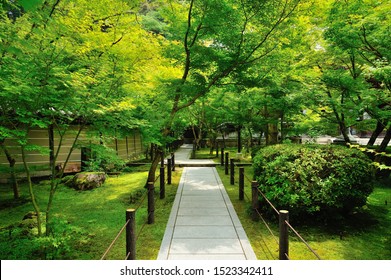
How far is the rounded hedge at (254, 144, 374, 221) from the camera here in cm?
586

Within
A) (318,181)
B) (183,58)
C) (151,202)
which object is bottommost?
(151,202)

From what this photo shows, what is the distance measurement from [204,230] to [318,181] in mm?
2933

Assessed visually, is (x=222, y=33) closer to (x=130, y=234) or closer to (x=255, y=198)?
(x=255, y=198)

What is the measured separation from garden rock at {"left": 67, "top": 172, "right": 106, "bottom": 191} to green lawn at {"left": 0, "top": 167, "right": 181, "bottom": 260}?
30cm

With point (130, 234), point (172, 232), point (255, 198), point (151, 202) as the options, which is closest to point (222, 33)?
point (255, 198)

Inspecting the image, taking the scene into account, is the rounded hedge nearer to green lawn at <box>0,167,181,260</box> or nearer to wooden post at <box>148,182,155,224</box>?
wooden post at <box>148,182,155,224</box>

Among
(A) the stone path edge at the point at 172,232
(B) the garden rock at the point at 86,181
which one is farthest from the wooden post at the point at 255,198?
(B) the garden rock at the point at 86,181

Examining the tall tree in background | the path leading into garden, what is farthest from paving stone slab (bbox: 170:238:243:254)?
the tall tree in background

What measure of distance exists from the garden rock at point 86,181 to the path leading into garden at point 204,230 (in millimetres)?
3617

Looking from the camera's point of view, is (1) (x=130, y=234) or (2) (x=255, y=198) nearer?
(1) (x=130, y=234)

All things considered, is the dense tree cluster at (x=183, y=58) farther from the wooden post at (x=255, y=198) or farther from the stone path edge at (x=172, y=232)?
the wooden post at (x=255, y=198)

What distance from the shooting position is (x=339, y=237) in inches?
223
